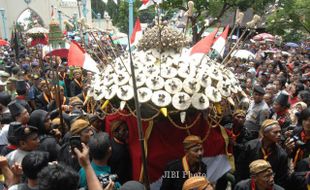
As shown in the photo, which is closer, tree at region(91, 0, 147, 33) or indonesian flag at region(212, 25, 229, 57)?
indonesian flag at region(212, 25, 229, 57)

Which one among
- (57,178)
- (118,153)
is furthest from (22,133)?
(57,178)

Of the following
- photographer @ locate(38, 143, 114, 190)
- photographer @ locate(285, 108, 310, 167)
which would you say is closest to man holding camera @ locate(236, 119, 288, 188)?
photographer @ locate(285, 108, 310, 167)

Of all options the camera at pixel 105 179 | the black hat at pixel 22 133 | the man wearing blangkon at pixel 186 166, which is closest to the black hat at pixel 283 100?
the man wearing blangkon at pixel 186 166

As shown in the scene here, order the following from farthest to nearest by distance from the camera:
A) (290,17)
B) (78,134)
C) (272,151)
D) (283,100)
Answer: (290,17) < (283,100) < (272,151) < (78,134)

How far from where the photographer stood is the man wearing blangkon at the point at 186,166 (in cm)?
334

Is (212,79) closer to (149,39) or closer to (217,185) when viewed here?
(149,39)

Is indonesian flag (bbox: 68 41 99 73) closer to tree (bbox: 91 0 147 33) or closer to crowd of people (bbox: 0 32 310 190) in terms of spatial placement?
crowd of people (bbox: 0 32 310 190)

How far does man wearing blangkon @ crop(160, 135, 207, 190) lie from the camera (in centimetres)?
334

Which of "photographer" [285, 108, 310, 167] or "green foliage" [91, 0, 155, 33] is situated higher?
"green foliage" [91, 0, 155, 33]

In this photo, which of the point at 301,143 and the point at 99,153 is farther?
the point at 301,143

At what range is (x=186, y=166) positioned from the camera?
3383 mm

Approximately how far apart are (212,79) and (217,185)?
1241 millimetres

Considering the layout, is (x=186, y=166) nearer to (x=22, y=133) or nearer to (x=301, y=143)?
(x=301, y=143)

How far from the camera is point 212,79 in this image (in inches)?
141
